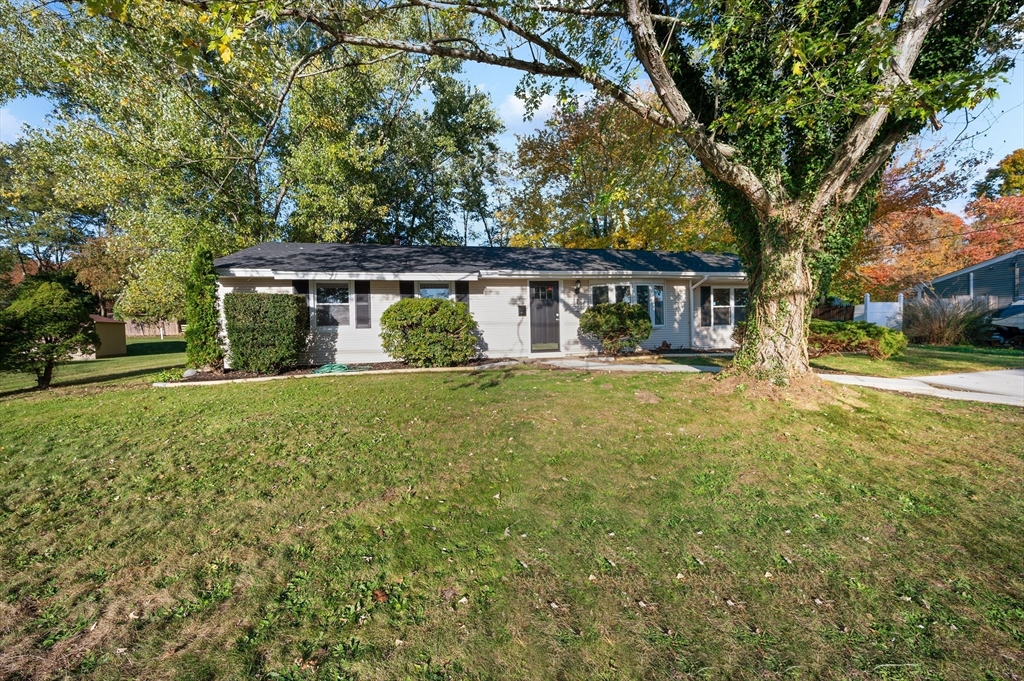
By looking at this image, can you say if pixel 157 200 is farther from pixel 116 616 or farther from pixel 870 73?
pixel 870 73

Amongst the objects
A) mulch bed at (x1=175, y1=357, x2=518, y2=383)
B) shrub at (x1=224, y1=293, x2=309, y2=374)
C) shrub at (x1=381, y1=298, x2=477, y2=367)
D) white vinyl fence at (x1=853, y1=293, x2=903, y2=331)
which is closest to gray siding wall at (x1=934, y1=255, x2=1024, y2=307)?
white vinyl fence at (x1=853, y1=293, x2=903, y2=331)

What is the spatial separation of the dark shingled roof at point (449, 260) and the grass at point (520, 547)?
679cm

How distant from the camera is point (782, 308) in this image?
21.1 feet

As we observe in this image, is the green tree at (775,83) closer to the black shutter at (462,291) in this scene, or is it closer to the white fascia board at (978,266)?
the black shutter at (462,291)

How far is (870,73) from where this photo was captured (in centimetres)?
506

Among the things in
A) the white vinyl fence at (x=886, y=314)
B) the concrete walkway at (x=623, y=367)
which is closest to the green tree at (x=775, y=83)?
the concrete walkway at (x=623, y=367)

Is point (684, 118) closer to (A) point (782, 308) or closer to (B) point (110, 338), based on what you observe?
(A) point (782, 308)

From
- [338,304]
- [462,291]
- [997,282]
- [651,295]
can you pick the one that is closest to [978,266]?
[997,282]

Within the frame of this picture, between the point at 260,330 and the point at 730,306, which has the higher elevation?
the point at 730,306

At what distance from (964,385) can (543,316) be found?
31.1ft

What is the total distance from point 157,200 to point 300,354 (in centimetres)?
930

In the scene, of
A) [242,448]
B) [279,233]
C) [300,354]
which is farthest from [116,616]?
[279,233]

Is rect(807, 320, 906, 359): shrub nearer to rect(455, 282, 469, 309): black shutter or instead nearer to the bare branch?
the bare branch

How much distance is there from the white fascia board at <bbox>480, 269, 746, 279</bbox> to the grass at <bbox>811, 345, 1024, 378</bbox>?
3554 millimetres
